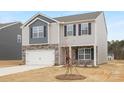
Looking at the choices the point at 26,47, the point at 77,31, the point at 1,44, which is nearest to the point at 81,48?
the point at 77,31

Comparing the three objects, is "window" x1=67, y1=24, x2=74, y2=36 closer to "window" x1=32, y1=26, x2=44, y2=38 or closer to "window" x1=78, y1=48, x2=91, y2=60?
"window" x1=78, y1=48, x2=91, y2=60

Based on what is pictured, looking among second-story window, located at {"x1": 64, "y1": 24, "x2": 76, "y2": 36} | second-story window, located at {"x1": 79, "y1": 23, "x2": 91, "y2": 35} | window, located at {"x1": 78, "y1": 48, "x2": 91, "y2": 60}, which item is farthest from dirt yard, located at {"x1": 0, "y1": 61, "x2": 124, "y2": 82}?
second-story window, located at {"x1": 64, "y1": 24, "x2": 76, "y2": 36}

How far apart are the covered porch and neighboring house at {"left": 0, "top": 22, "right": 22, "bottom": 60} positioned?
1136cm

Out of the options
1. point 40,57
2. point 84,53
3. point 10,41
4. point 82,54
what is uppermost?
point 10,41

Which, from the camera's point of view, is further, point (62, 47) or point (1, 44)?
point (1, 44)

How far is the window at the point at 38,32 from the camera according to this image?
24039 millimetres

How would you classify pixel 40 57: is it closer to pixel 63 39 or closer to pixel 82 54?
pixel 63 39

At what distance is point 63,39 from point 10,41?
1184cm

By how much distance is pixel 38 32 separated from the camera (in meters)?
24.2

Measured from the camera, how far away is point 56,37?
2339 centimetres

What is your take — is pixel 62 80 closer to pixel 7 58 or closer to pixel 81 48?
pixel 81 48

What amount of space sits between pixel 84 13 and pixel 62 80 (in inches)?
536

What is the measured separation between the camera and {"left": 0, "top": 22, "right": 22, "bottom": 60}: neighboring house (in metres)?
31.4

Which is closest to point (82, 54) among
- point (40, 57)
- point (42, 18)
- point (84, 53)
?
point (84, 53)
